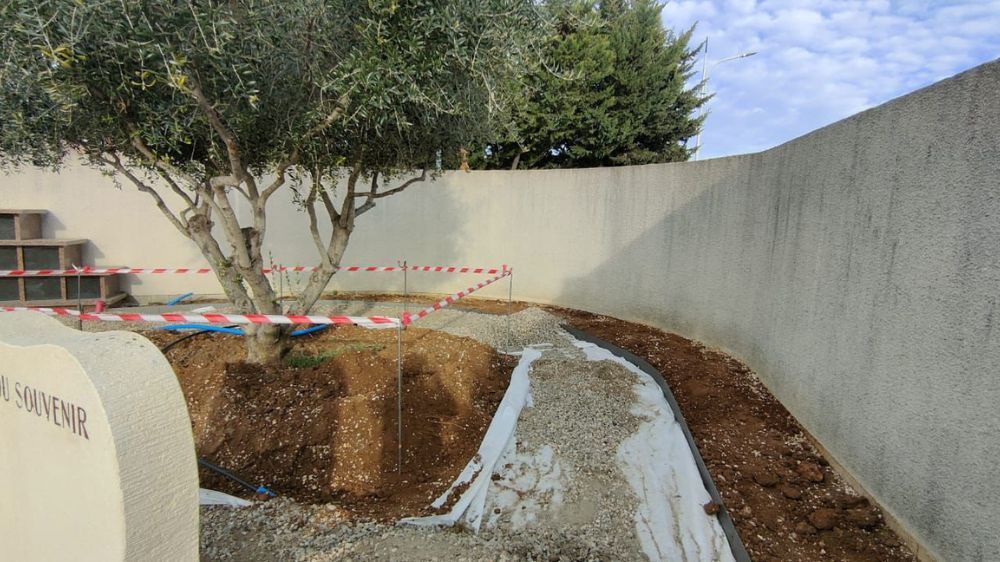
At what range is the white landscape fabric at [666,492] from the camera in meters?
2.66

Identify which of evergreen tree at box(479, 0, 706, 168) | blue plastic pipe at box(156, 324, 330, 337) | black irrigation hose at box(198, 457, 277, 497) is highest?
evergreen tree at box(479, 0, 706, 168)

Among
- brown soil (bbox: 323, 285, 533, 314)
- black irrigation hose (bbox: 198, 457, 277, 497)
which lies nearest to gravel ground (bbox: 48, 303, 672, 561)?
black irrigation hose (bbox: 198, 457, 277, 497)

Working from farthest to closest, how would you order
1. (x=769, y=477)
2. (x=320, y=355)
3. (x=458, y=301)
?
(x=458, y=301) < (x=320, y=355) < (x=769, y=477)

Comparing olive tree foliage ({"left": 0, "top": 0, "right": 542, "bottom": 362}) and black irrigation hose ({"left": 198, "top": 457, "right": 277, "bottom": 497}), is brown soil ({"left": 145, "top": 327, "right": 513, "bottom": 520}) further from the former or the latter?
olive tree foliage ({"left": 0, "top": 0, "right": 542, "bottom": 362})

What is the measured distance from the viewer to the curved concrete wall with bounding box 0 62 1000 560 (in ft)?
7.04

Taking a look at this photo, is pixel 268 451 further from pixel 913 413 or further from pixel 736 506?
pixel 913 413

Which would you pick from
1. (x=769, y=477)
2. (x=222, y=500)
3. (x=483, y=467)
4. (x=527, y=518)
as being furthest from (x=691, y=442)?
(x=222, y=500)

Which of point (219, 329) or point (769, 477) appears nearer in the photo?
point (769, 477)

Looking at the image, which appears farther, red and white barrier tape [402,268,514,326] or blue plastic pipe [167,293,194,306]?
blue plastic pipe [167,293,194,306]

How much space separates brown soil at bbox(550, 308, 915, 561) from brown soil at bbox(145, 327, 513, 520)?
1.88 meters

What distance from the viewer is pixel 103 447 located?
1336mm

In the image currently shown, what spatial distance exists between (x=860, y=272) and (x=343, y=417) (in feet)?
13.4

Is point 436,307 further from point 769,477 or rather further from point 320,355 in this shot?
point 769,477

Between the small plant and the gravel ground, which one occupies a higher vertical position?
the small plant
